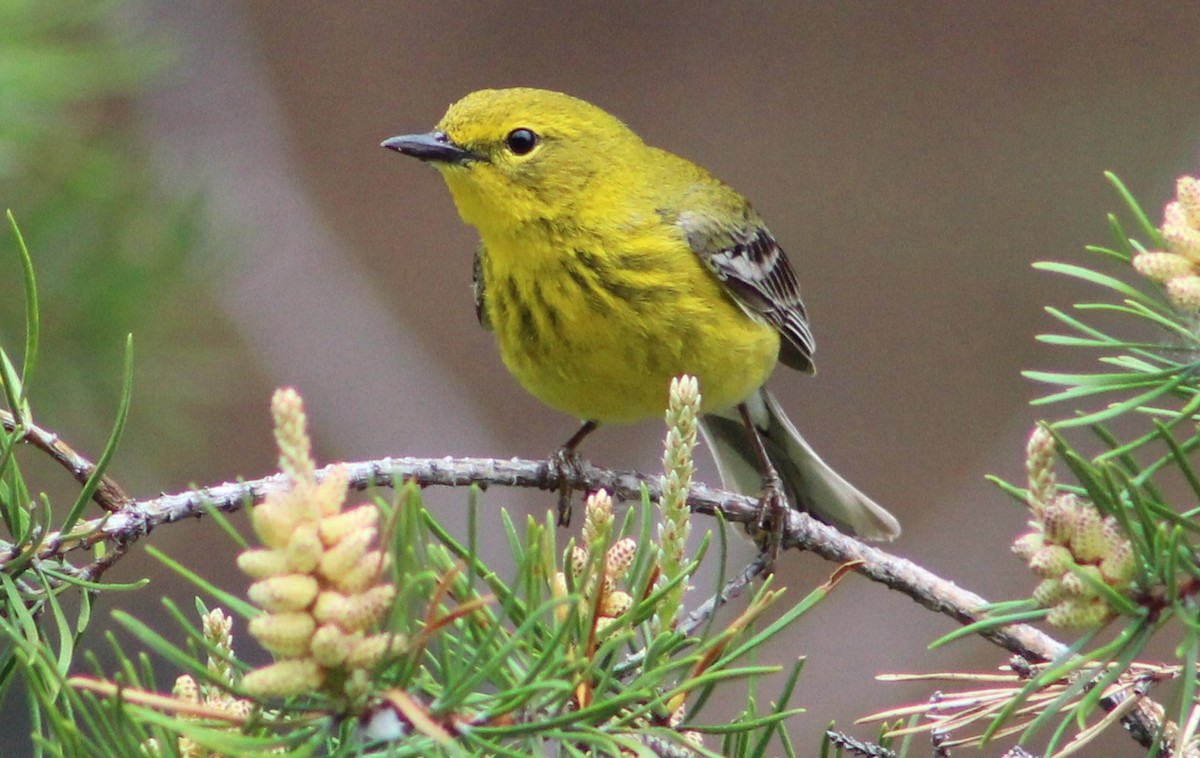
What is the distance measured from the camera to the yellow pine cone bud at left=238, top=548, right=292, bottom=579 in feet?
3.11

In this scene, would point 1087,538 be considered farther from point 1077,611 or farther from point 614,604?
point 614,604

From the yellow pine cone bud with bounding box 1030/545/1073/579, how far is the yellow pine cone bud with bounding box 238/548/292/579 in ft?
1.93

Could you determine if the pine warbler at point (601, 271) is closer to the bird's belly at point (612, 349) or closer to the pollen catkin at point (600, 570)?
the bird's belly at point (612, 349)

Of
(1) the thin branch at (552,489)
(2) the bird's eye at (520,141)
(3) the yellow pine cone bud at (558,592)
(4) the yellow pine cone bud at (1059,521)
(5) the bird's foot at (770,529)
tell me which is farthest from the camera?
(2) the bird's eye at (520,141)

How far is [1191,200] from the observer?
1313 mm

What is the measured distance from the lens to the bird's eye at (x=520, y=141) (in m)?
3.15

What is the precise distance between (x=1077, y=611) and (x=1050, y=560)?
55 mm

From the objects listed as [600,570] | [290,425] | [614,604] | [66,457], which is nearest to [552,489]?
[66,457]

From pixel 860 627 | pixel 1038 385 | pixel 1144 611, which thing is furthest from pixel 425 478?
pixel 1038 385

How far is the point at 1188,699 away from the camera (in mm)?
1123

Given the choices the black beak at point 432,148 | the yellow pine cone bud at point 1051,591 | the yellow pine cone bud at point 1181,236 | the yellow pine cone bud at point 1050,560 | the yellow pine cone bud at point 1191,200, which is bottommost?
the yellow pine cone bud at point 1051,591

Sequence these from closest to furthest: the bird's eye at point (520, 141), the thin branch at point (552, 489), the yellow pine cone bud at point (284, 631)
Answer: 1. the yellow pine cone bud at point (284, 631)
2. the thin branch at point (552, 489)
3. the bird's eye at point (520, 141)

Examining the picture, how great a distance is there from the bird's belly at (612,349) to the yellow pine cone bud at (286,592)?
6.18 feet

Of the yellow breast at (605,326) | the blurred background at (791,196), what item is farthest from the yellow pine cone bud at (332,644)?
the blurred background at (791,196)
